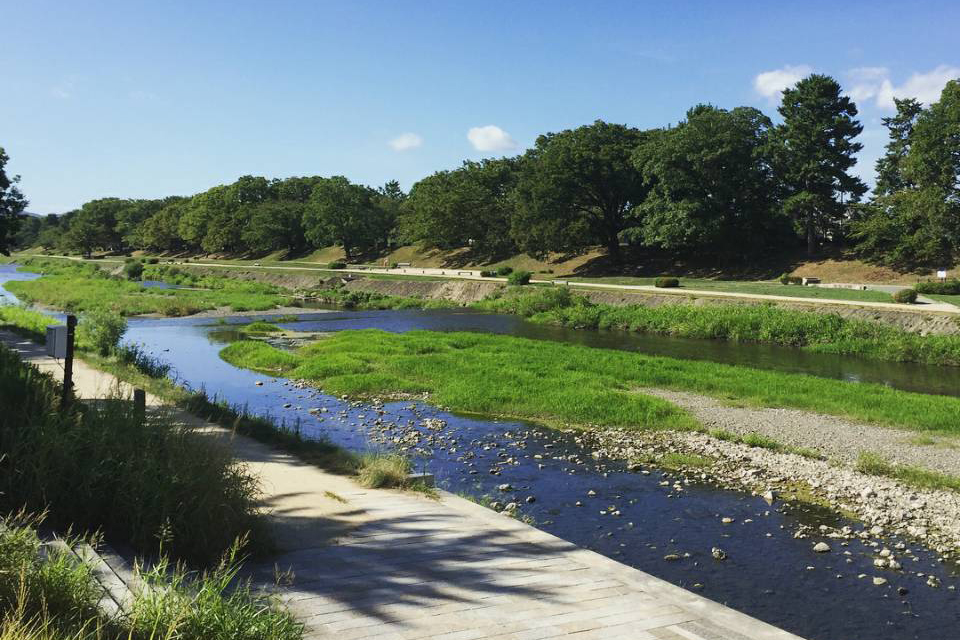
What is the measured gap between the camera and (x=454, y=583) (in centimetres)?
709

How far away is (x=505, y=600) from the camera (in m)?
6.73

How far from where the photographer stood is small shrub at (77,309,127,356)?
2558 cm

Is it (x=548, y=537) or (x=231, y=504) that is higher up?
(x=231, y=504)

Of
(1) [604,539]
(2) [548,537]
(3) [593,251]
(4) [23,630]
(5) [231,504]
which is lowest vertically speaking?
(1) [604,539]

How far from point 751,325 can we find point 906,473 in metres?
24.7

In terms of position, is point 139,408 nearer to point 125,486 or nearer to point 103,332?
point 125,486

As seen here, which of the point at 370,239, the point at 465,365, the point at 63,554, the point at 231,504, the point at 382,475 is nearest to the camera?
the point at 63,554

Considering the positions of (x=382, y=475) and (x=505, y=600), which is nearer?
(x=505, y=600)

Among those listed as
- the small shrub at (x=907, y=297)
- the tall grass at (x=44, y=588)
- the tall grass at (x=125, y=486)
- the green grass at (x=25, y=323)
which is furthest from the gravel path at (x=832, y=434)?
the green grass at (x=25, y=323)

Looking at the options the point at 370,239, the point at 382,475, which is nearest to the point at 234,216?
the point at 370,239

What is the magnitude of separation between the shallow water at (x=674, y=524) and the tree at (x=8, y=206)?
1160 inches

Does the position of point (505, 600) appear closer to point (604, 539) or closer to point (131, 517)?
point (131, 517)

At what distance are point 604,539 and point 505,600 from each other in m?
4.60

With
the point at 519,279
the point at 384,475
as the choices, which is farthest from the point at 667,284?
the point at 384,475
